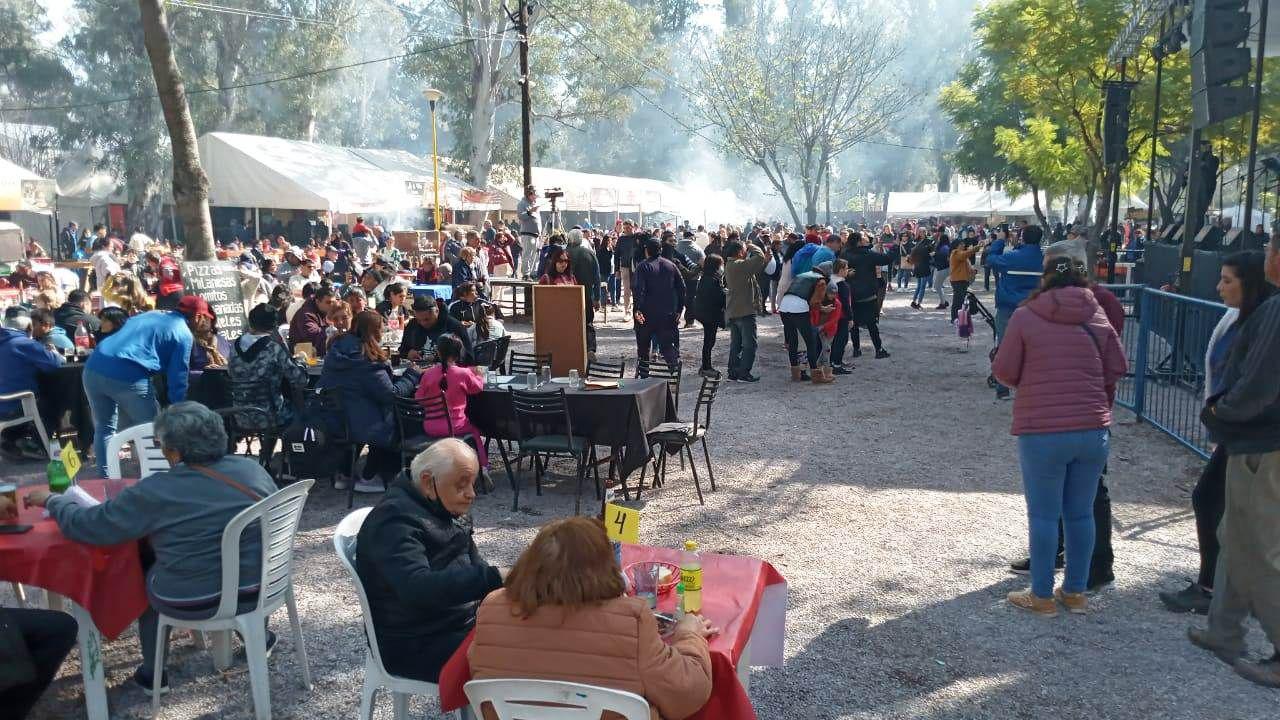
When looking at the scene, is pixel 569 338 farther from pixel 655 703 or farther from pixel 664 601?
pixel 655 703

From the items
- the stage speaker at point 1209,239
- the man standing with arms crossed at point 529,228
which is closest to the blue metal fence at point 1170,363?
the stage speaker at point 1209,239

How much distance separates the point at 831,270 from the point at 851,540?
5829 millimetres

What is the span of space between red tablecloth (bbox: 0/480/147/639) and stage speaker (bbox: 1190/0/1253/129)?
1115cm

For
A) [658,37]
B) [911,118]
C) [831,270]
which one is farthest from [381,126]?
[831,270]

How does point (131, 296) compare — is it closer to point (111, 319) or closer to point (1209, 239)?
point (111, 319)

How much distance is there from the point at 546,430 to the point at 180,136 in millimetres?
5782

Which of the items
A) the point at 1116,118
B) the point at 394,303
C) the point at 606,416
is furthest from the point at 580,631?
the point at 1116,118

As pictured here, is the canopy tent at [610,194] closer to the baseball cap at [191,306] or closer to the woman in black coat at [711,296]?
the woman in black coat at [711,296]

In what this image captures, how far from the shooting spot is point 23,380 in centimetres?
775

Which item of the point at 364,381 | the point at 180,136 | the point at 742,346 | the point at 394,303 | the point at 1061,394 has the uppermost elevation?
the point at 180,136

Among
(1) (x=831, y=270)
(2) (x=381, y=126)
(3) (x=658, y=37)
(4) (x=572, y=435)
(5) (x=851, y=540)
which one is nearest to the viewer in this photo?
(5) (x=851, y=540)

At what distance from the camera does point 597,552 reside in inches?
99.1

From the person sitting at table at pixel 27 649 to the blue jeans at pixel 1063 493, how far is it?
13.4 feet

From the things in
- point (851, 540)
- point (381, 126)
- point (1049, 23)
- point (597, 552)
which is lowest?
point (851, 540)
